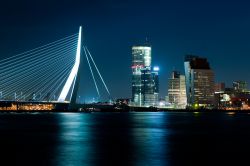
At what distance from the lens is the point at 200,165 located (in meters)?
19.5

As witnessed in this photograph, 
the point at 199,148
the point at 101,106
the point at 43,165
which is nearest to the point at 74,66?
the point at 199,148

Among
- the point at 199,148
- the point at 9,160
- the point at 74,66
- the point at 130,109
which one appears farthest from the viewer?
the point at 130,109

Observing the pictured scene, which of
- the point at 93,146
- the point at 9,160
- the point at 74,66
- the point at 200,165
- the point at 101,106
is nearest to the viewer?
the point at 200,165

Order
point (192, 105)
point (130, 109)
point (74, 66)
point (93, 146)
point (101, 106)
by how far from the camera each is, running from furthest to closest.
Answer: point (192, 105) → point (130, 109) → point (101, 106) → point (74, 66) → point (93, 146)

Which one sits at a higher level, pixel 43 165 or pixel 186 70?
pixel 186 70

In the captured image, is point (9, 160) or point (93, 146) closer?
point (9, 160)

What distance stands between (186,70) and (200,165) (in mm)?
166119

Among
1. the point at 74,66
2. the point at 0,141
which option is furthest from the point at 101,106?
the point at 0,141

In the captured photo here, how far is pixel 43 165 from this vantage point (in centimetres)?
1977

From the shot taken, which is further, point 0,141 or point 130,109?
point 130,109

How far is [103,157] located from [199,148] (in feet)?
18.7

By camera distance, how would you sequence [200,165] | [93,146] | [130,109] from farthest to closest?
[130,109]
[93,146]
[200,165]

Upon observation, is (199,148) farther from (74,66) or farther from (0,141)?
(74,66)

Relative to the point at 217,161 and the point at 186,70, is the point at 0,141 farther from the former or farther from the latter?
the point at 186,70
